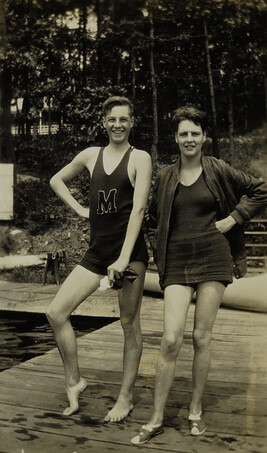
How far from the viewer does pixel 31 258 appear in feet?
25.0

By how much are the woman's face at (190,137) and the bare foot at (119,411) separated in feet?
4.10

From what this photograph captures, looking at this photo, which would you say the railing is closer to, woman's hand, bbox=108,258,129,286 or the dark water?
the dark water

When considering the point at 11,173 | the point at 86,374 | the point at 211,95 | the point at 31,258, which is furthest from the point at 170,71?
the point at 86,374

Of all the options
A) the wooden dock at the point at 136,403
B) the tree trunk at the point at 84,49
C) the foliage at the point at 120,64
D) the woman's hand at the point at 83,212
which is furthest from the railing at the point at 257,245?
the woman's hand at the point at 83,212

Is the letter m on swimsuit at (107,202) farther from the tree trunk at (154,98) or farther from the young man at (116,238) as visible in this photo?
the tree trunk at (154,98)

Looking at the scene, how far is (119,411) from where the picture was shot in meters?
2.75

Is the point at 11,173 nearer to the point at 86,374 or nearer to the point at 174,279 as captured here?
the point at 86,374

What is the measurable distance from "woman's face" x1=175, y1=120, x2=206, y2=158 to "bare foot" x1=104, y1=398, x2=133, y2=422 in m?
1.25

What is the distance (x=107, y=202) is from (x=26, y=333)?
12.5 ft

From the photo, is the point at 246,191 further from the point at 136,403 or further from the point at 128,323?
the point at 136,403

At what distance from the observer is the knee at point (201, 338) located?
8.43 ft

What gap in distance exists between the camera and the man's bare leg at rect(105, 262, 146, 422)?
2.73m

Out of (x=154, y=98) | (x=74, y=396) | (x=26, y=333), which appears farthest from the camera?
(x=154, y=98)

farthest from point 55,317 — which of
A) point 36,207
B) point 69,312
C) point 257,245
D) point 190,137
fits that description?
point 36,207
